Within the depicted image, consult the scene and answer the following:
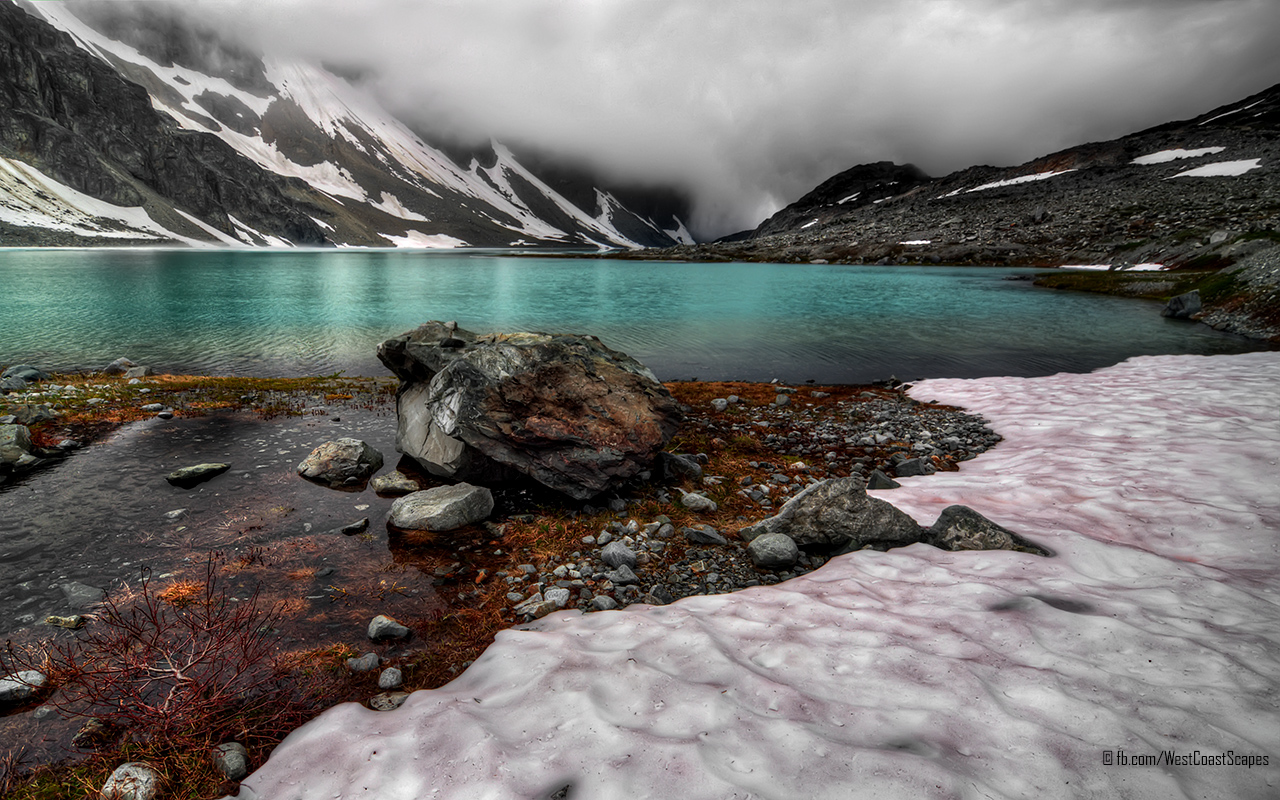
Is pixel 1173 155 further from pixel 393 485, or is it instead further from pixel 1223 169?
pixel 393 485

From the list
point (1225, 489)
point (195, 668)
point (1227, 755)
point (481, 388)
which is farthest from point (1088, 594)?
point (195, 668)

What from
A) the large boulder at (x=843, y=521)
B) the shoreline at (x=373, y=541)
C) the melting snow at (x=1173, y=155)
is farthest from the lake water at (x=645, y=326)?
the melting snow at (x=1173, y=155)

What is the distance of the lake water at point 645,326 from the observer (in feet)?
87.0

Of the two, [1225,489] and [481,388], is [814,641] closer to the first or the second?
[481,388]

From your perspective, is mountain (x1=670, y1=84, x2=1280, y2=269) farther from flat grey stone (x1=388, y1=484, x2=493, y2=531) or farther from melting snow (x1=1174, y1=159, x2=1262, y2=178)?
flat grey stone (x1=388, y1=484, x2=493, y2=531)

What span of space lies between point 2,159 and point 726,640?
893 feet

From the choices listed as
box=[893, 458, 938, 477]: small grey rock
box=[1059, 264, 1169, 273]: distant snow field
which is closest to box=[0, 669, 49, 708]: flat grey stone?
box=[893, 458, 938, 477]: small grey rock

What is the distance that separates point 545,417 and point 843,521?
5.95 metres

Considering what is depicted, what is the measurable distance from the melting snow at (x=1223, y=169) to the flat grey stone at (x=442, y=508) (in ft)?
613

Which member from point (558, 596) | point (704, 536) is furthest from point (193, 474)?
point (704, 536)

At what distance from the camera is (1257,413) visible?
1250cm

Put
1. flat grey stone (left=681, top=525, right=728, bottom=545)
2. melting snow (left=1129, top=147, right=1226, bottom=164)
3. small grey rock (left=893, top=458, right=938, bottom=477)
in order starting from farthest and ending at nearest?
melting snow (left=1129, top=147, right=1226, bottom=164), small grey rock (left=893, top=458, right=938, bottom=477), flat grey stone (left=681, top=525, right=728, bottom=545)

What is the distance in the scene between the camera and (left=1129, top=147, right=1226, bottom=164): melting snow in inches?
5448

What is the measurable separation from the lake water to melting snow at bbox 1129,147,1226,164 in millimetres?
139279
